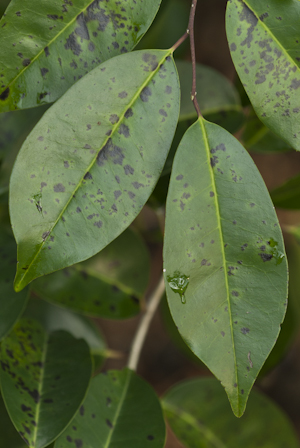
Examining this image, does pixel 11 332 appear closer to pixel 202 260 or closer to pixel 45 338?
pixel 45 338

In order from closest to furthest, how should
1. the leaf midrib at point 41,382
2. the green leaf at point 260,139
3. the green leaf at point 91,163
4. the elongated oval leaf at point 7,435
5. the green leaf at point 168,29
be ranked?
the green leaf at point 91,163, the leaf midrib at point 41,382, the elongated oval leaf at point 7,435, the green leaf at point 260,139, the green leaf at point 168,29

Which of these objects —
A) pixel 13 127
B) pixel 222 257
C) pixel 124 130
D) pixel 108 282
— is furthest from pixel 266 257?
pixel 13 127

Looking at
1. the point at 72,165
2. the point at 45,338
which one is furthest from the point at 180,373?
the point at 72,165

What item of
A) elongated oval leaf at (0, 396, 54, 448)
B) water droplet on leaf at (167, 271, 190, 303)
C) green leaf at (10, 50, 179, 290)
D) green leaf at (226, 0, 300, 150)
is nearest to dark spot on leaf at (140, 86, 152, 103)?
green leaf at (10, 50, 179, 290)

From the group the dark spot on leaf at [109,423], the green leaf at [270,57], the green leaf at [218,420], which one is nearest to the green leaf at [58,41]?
the green leaf at [270,57]

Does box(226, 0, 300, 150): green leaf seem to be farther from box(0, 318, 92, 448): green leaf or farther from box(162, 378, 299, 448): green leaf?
box(162, 378, 299, 448): green leaf

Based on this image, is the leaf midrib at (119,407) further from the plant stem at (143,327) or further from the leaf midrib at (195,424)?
the leaf midrib at (195,424)
